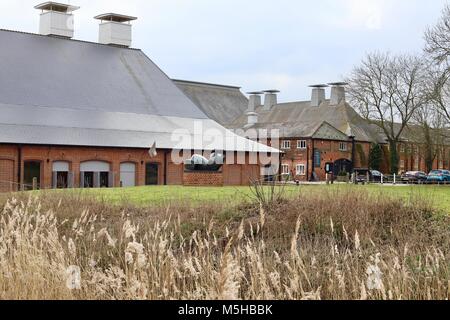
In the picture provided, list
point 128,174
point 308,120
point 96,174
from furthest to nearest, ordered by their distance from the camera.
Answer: point 308,120, point 128,174, point 96,174

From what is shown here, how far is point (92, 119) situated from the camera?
133 feet

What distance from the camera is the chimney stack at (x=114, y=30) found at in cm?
4925

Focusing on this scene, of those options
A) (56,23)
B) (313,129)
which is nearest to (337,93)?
(313,129)

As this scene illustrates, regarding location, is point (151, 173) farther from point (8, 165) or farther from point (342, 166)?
point (342, 166)

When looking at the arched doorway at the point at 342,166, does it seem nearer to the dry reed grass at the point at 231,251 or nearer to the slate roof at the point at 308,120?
the slate roof at the point at 308,120

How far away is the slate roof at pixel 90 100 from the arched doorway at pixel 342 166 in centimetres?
1777

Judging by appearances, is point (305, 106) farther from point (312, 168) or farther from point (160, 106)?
point (160, 106)

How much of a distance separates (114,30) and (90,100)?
30.5ft

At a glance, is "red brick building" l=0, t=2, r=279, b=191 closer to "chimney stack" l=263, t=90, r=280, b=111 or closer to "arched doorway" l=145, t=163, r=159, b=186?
"arched doorway" l=145, t=163, r=159, b=186

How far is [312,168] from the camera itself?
59.4 meters

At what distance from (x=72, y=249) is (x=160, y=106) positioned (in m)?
38.4

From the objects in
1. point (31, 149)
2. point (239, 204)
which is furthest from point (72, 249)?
point (31, 149)

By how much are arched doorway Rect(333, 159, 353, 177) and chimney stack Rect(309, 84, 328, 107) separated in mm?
9586
